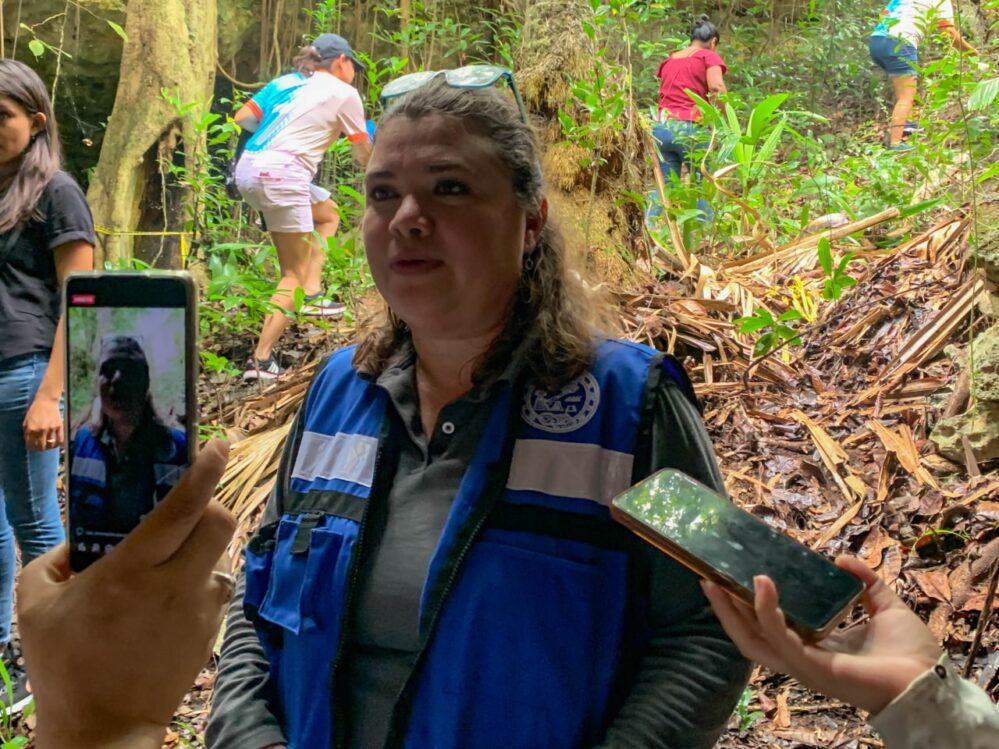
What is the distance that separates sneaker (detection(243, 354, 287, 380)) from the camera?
2994 mm

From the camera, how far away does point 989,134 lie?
2.68 metres

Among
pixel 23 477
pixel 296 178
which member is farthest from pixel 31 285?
pixel 296 178

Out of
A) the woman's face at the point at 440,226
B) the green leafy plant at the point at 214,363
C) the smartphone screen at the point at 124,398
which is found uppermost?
the woman's face at the point at 440,226

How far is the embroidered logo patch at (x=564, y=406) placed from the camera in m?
1.05

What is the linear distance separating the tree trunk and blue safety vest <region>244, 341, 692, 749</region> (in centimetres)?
187

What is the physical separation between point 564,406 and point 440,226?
0.27 meters

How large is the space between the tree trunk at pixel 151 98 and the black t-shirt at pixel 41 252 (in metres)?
0.84

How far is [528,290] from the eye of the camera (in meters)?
1.20

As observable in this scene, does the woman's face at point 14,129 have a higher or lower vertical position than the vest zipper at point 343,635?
higher

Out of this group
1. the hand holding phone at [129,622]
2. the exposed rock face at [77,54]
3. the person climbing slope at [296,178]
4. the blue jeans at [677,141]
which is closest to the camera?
the hand holding phone at [129,622]

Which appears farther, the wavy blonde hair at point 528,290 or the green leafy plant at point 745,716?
the green leafy plant at point 745,716

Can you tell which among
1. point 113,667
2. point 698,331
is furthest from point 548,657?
point 698,331

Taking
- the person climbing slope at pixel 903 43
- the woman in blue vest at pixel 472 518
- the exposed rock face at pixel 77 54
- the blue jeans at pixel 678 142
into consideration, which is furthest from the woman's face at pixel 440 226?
the exposed rock face at pixel 77 54

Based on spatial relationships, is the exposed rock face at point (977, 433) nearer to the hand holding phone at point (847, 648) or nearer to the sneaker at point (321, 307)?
the hand holding phone at point (847, 648)
